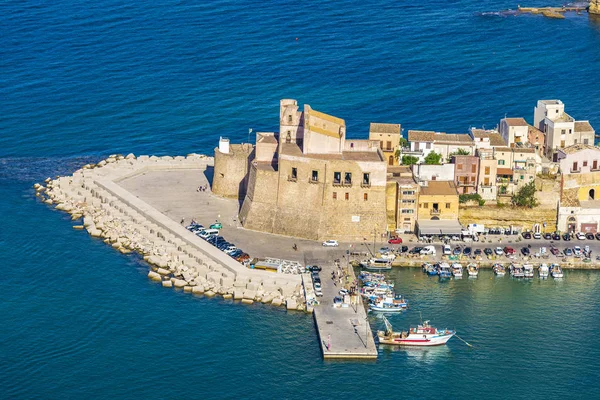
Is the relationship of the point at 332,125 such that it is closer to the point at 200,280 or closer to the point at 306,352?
the point at 200,280

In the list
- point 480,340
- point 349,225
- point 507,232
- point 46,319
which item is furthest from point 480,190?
point 46,319

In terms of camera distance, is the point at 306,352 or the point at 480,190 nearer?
the point at 306,352

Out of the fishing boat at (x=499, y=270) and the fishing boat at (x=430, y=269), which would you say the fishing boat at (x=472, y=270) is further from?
the fishing boat at (x=430, y=269)

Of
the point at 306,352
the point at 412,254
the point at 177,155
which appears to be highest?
the point at 177,155

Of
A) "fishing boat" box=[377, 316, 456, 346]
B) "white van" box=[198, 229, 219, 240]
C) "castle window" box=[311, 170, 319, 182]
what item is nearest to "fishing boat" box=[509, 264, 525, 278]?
"fishing boat" box=[377, 316, 456, 346]

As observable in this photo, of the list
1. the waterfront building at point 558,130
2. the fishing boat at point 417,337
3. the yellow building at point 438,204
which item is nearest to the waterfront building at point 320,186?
the yellow building at point 438,204

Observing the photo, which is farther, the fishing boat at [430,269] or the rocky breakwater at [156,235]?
the fishing boat at [430,269]
